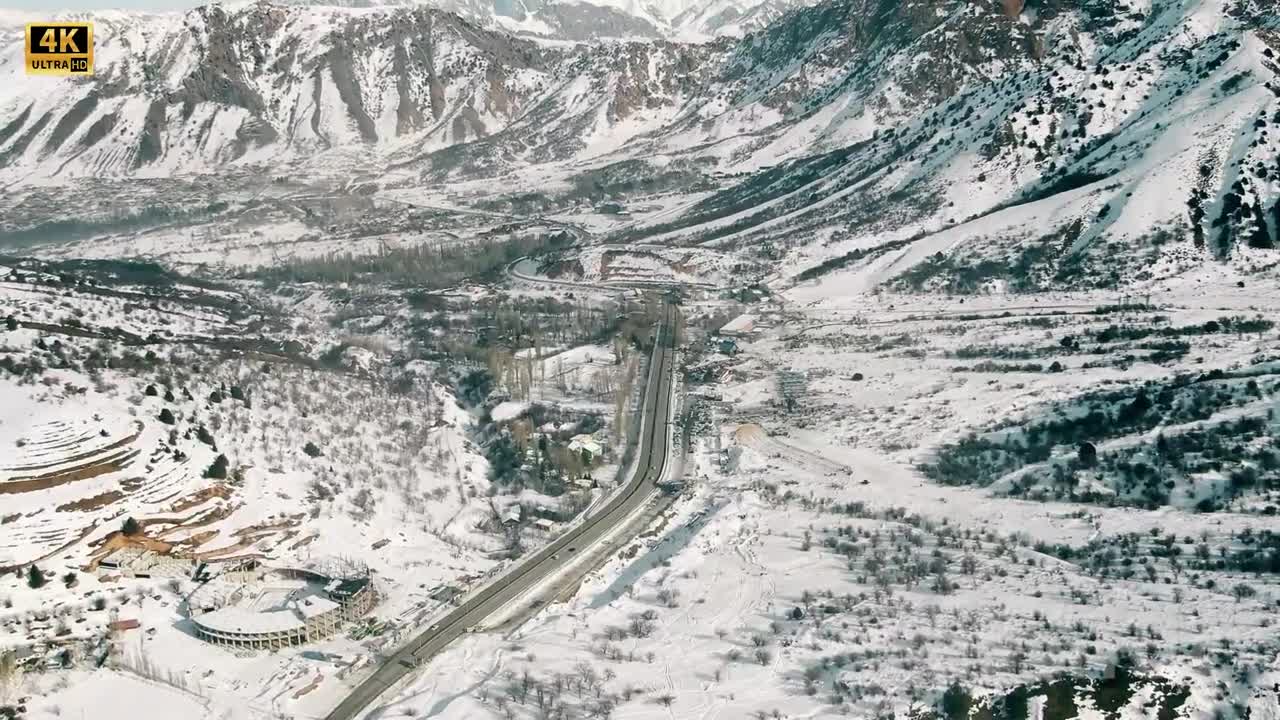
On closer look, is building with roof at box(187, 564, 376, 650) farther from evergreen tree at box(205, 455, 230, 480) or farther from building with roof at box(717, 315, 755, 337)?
building with roof at box(717, 315, 755, 337)

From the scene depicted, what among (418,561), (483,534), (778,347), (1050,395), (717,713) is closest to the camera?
(717,713)

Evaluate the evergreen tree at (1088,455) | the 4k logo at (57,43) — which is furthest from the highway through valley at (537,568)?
the 4k logo at (57,43)

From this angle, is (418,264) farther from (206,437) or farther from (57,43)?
(206,437)

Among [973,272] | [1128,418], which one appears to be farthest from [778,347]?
[1128,418]

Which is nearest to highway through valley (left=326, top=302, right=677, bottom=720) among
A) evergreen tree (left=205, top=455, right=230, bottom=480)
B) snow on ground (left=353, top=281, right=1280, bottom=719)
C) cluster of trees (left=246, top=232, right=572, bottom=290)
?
snow on ground (left=353, top=281, right=1280, bottom=719)

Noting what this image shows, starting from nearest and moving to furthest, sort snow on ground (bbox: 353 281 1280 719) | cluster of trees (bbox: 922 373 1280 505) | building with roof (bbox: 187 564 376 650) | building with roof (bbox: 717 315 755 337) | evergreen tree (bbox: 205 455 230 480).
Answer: snow on ground (bbox: 353 281 1280 719) < building with roof (bbox: 187 564 376 650) < evergreen tree (bbox: 205 455 230 480) < cluster of trees (bbox: 922 373 1280 505) < building with roof (bbox: 717 315 755 337)

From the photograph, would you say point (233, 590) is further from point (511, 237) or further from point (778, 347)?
point (511, 237)

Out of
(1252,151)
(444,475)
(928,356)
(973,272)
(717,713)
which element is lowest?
(717,713)

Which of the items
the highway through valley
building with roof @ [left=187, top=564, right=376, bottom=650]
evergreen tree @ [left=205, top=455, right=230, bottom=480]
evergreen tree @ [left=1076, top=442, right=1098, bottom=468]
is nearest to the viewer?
the highway through valley
